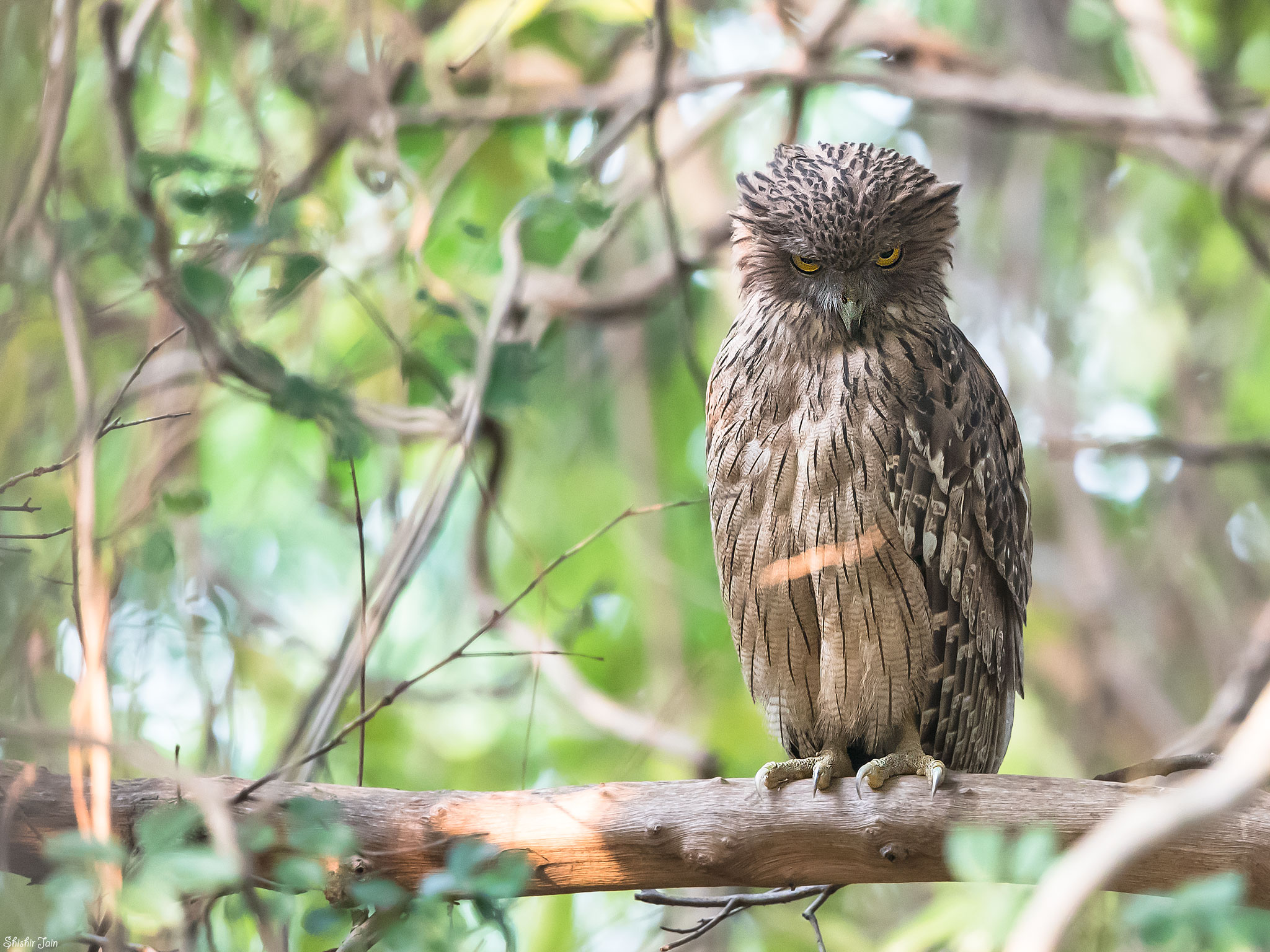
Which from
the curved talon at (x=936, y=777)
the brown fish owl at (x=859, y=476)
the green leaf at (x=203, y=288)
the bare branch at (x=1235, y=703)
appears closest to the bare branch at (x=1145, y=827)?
the curved talon at (x=936, y=777)

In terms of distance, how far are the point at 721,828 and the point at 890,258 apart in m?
1.02

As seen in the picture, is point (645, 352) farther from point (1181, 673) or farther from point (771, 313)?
point (1181, 673)

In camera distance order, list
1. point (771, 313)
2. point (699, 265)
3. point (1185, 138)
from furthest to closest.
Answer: point (1185, 138) < point (699, 265) < point (771, 313)

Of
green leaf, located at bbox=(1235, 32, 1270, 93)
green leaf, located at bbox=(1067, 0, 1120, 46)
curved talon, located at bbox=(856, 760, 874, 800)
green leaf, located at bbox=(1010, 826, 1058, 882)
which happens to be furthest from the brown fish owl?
green leaf, located at bbox=(1067, 0, 1120, 46)

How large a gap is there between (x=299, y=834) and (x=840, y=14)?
2514 mm

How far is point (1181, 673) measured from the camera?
4.79 m

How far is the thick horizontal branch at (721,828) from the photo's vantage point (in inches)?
62.5

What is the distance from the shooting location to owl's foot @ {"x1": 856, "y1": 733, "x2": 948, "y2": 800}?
1.74 metres

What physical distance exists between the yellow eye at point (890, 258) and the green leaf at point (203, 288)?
3.60ft

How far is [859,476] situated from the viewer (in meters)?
1.93

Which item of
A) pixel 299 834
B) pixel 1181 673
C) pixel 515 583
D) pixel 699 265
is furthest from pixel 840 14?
pixel 1181 673

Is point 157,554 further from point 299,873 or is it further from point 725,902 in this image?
point 725,902

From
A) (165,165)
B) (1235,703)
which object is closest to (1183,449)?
(1235,703)

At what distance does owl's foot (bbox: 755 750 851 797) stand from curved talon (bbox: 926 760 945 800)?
17 centimetres
